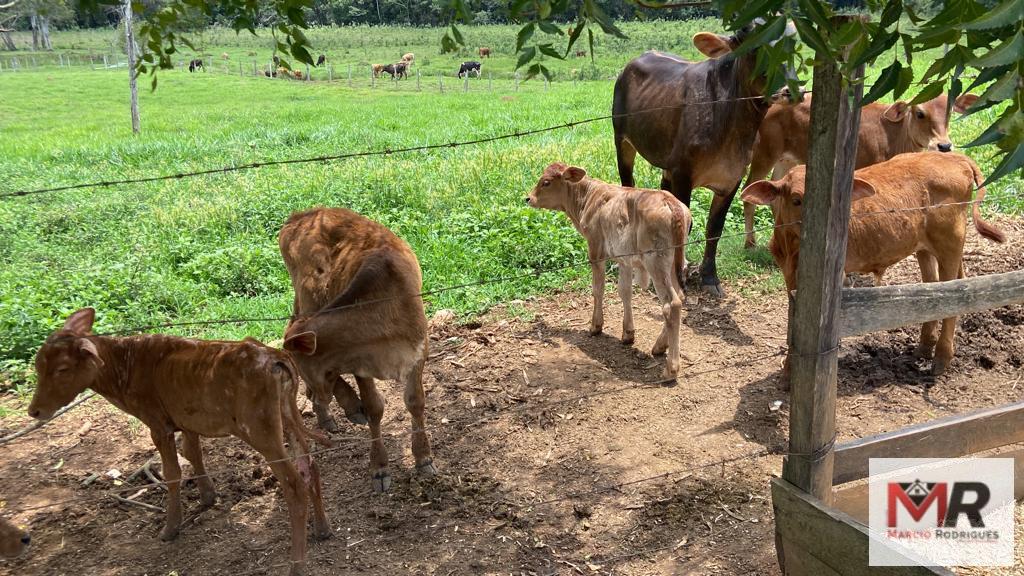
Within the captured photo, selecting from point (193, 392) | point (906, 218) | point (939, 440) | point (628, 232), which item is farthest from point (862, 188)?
point (193, 392)

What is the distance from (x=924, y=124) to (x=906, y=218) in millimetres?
3403

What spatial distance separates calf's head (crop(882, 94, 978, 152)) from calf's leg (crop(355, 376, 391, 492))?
5.86 meters

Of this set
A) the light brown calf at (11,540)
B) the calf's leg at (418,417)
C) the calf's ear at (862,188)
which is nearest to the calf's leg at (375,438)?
the calf's leg at (418,417)

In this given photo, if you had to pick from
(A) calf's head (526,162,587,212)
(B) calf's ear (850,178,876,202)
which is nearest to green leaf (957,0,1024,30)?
(B) calf's ear (850,178,876,202)

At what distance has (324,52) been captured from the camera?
5381cm

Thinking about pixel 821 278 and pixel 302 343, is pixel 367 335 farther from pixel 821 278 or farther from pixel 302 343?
pixel 821 278

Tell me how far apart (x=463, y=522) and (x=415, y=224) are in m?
4.89

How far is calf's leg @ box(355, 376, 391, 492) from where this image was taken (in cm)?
492

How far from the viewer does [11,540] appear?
3.92m

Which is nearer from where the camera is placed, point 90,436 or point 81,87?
point 90,436

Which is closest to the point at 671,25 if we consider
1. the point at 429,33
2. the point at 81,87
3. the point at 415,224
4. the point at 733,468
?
the point at 429,33

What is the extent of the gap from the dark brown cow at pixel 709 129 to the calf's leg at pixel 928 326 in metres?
1.75

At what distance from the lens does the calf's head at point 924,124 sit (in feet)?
26.3

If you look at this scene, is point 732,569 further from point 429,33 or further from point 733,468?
point 429,33
